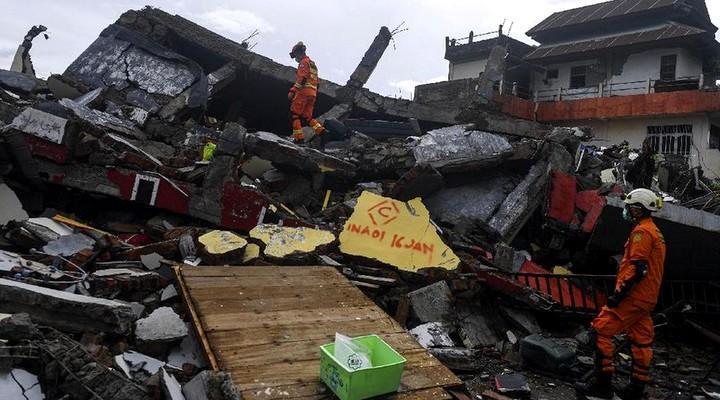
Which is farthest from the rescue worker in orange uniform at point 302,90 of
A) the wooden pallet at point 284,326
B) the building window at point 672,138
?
the building window at point 672,138

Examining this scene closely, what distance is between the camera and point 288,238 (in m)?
4.75

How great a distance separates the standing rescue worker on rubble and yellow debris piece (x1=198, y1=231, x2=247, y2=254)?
3.14m

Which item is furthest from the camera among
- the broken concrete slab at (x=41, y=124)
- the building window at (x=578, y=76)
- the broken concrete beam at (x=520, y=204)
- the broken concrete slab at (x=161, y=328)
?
the building window at (x=578, y=76)

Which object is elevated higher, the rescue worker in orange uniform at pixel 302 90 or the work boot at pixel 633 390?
the rescue worker in orange uniform at pixel 302 90

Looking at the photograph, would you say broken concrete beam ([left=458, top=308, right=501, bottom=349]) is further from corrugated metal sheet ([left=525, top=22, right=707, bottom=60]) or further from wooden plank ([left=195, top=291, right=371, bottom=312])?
corrugated metal sheet ([left=525, top=22, right=707, bottom=60])

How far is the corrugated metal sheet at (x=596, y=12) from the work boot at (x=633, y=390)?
2189 centimetres

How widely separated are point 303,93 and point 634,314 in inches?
229

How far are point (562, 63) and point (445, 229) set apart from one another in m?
20.7

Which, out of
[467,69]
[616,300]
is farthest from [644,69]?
[616,300]

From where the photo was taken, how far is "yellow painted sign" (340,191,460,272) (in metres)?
4.96

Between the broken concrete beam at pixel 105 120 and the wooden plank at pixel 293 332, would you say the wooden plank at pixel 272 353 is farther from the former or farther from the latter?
the broken concrete beam at pixel 105 120

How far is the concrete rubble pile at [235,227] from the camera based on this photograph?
2.89 m

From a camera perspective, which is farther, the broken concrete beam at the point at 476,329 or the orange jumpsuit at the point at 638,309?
the broken concrete beam at the point at 476,329

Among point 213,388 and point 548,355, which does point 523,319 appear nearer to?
point 548,355
